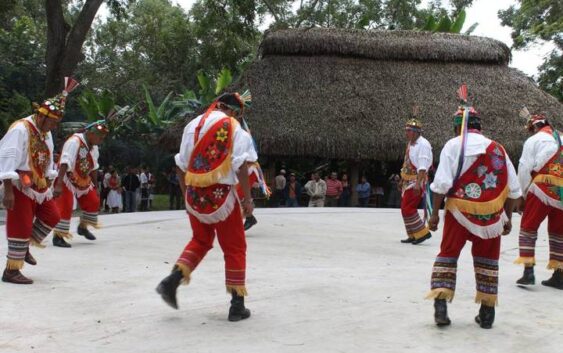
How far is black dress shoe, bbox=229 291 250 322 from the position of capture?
5.46 meters

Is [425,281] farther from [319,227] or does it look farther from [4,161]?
[319,227]

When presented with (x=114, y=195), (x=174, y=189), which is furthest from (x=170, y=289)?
(x=174, y=189)

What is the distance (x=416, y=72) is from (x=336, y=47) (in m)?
2.58

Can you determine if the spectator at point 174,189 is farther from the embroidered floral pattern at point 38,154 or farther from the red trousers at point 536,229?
the red trousers at point 536,229

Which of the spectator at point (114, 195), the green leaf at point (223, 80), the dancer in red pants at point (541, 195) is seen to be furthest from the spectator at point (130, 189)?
the dancer in red pants at point (541, 195)

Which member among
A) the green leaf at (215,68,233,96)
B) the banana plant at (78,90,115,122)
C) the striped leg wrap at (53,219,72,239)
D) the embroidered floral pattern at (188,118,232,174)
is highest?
the green leaf at (215,68,233,96)

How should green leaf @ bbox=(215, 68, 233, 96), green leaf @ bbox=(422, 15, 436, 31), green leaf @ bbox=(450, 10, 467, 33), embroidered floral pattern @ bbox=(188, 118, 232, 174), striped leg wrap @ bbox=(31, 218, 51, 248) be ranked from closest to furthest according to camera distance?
embroidered floral pattern @ bbox=(188, 118, 232, 174) → striped leg wrap @ bbox=(31, 218, 51, 248) → green leaf @ bbox=(215, 68, 233, 96) → green leaf @ bbox=(450, 10, 467, 33) → green leaf @ bbox=(422, 15, 436, 31)

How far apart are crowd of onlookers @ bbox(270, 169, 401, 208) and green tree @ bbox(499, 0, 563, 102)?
18.8 feet

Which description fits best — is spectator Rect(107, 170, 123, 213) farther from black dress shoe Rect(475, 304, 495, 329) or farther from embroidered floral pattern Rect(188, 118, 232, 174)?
black dress shoe Rect(475, 304, 495, 329)

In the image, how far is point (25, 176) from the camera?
21.8ft

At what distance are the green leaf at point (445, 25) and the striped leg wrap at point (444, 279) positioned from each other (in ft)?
72.8

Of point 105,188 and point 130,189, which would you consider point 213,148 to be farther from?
point 105,188

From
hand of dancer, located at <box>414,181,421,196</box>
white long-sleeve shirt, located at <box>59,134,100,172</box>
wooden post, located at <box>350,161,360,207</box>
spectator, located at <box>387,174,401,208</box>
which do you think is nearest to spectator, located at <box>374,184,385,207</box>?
spectator, located at <box>387,174,401,208</box>

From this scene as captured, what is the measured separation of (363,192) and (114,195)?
7079mm
